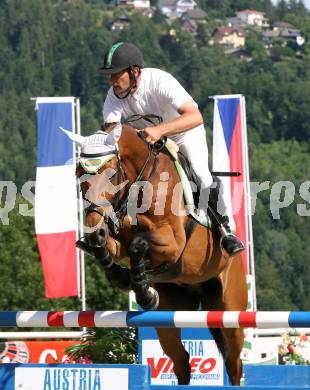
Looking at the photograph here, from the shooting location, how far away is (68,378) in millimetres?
6254

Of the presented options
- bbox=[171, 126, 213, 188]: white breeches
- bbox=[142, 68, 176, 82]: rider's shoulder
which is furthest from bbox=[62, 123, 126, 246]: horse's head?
bbox=[171, 126, 213, 188]: white breeches

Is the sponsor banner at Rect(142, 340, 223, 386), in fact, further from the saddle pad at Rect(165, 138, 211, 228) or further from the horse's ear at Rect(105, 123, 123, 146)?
the horse's ear at Rect(105, 123, 123, 146)

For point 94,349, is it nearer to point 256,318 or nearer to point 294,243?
point 256,318

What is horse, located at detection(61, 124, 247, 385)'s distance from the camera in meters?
6.57

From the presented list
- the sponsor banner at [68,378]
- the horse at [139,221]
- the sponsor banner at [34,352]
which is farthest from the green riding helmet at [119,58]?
the sponsor banner at [34,352]

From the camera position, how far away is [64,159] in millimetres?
16094

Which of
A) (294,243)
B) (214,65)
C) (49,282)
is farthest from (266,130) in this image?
(49,282)

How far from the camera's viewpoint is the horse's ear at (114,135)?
672 cm

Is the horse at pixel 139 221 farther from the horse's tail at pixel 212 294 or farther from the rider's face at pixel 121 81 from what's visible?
the rider's face at pixel 121 81

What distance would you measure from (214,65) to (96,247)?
183173mm

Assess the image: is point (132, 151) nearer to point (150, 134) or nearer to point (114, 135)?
point (150, 134)

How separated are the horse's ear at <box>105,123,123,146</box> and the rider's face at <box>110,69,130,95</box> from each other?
50 centimetres

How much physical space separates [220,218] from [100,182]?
55.2 inches

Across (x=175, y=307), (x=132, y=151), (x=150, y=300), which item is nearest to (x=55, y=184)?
(x=175, y=307)
